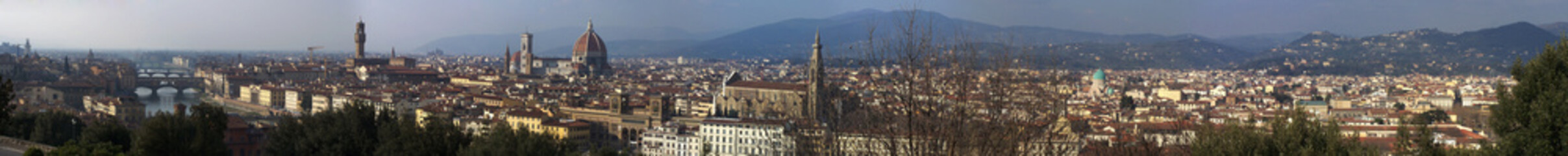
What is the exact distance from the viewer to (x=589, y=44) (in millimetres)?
40781

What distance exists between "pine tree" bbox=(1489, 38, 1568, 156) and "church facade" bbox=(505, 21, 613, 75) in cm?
3597

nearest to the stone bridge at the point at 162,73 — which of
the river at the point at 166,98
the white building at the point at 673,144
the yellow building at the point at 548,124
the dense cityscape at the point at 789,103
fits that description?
the dense cityscape at the point at 789,103

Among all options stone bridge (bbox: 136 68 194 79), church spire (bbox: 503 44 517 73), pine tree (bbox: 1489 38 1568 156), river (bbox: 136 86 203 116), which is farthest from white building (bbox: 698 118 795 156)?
church spire (bbox: 503 44 517 73)

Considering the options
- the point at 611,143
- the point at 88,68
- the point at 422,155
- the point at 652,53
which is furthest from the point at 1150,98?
the point at 652,53

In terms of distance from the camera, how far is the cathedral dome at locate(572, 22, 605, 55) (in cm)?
4078

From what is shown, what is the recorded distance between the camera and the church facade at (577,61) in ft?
132

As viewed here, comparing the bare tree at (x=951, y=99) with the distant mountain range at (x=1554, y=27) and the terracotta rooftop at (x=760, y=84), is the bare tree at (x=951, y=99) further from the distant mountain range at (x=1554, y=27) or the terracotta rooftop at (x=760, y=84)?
the distant mountain range at (x=1554, y=27)

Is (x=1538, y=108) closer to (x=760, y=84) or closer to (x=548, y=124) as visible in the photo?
(x=548, y=124)

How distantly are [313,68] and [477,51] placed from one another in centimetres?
1686

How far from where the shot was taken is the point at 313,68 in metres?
39.9

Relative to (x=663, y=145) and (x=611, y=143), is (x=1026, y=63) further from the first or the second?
(x=611, y=143)

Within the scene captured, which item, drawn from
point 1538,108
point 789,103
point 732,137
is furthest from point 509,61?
point 1538,108

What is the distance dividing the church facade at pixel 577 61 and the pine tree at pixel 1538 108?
118ft

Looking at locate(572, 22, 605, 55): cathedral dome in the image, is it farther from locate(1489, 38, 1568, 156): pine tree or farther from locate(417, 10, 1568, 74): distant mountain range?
locate(1489, 38, 1568, 156): pine tree
